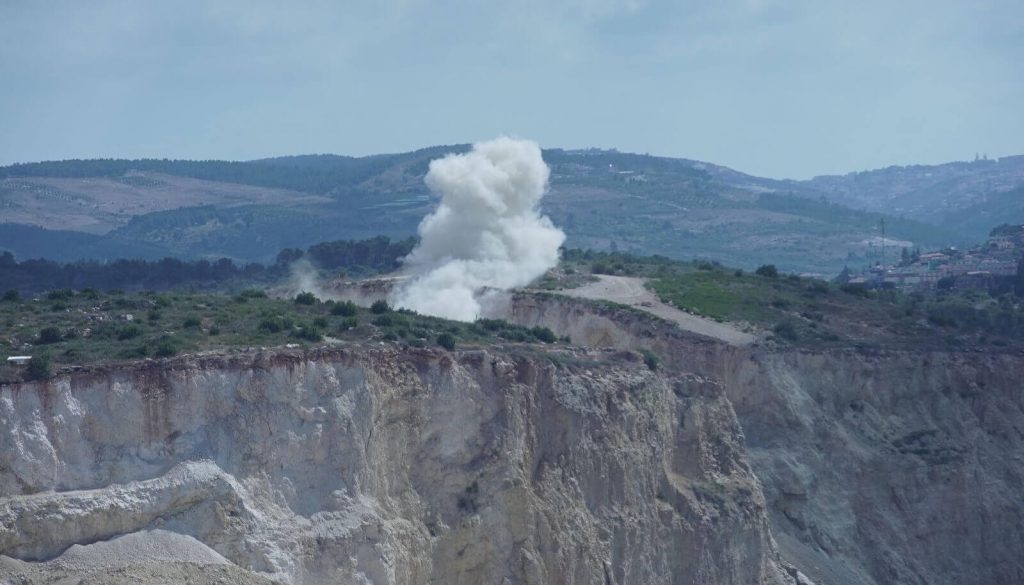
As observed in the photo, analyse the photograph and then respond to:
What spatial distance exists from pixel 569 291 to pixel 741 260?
108385mm

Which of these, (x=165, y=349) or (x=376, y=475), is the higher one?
(x=165, y=349)

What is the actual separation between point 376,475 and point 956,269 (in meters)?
85.6

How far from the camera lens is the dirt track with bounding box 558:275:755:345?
68438 mm

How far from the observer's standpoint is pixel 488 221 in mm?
76750

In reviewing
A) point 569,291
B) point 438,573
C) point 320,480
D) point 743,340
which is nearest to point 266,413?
point 320,480

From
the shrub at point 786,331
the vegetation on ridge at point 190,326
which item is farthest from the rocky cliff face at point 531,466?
the shrub at point 786,331

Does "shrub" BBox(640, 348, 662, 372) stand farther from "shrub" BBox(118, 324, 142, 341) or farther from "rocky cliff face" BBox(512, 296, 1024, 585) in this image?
"shrub" BBox(118, 324, 142, 341)

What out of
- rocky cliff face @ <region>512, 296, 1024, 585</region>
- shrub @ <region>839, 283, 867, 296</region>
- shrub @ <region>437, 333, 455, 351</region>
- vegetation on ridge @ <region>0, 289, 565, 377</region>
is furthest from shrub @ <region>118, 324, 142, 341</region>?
shrub @ <region>839, 283, 867, 296</region>

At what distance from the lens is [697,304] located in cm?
7294

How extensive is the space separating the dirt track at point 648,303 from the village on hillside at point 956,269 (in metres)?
31.1

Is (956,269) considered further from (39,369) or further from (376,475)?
(39,369)

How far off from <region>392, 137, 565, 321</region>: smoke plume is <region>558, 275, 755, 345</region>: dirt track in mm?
2508

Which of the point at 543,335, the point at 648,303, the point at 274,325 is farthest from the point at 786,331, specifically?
the point at 274,325

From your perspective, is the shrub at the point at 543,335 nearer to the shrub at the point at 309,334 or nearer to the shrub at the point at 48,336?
the shrub at the point at 309,334
